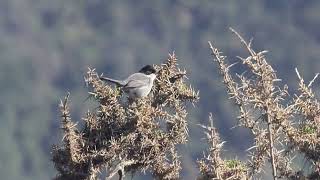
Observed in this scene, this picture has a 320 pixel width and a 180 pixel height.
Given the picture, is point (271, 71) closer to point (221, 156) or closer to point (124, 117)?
point (221, 156)

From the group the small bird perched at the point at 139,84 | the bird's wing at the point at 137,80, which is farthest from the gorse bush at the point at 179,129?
the bird's wing at the point at 137,80


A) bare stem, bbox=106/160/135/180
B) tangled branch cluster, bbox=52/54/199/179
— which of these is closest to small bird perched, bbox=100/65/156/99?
tangled branch cluster, bbox=52/54/199/179

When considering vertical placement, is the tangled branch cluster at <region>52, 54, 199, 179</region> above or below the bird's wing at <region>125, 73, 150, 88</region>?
below

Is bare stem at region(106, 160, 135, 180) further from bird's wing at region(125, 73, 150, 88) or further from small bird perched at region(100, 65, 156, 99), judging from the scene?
bird's wing at region(125, 73, 150, 88)

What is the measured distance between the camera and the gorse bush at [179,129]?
7.00 meters

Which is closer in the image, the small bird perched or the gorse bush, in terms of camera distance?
the gorse bush

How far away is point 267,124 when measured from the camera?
6977mm

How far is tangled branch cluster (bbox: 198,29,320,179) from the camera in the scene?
6.95 m

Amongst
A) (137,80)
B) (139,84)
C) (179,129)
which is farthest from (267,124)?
(137,80)

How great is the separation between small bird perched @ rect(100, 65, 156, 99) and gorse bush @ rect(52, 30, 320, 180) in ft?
0.95

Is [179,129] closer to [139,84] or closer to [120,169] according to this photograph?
[120,169]

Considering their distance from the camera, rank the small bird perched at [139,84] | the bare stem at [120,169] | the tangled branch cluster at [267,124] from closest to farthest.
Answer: the tangled branch cluster at [267,124] → the bare stem at [120,169] → the small bird perched at [139,84]

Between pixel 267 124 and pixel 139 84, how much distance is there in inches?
154

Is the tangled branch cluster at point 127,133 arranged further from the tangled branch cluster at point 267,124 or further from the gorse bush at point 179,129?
the tangled branch cluster at point 267,124
